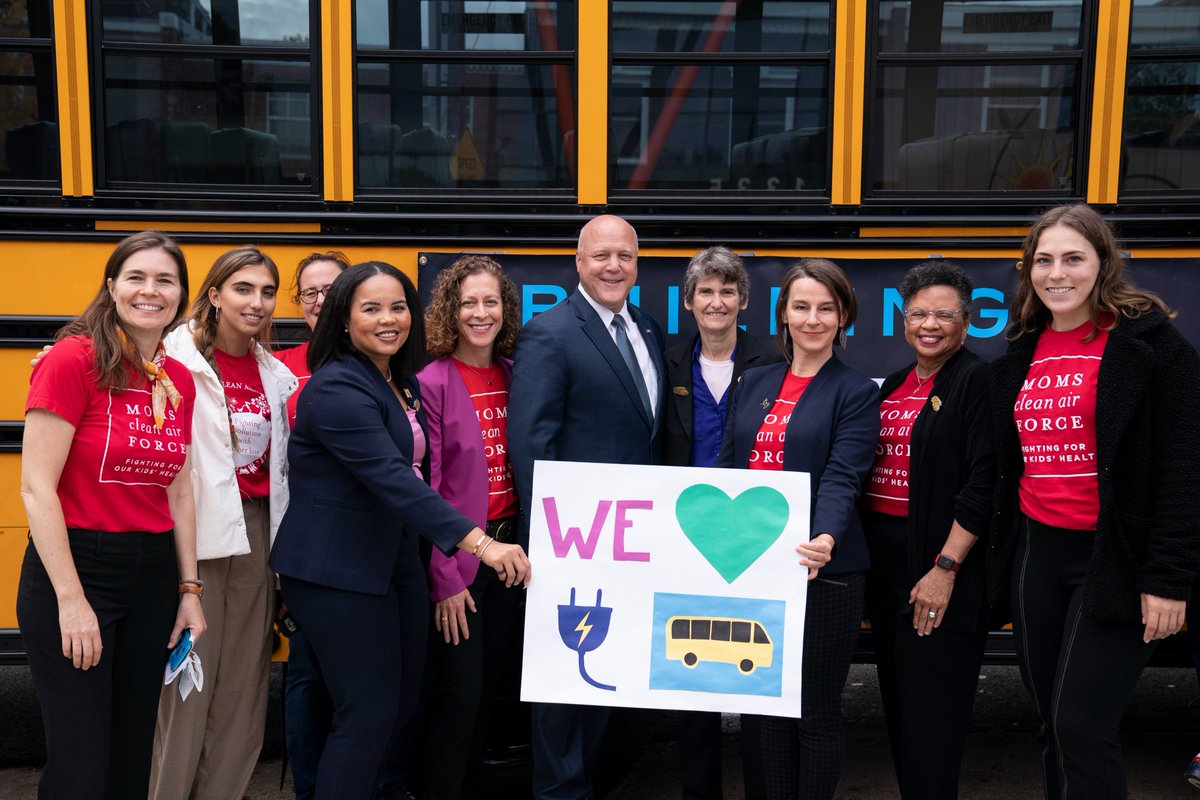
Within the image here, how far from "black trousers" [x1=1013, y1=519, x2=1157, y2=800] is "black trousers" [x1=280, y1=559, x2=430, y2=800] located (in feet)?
5.27

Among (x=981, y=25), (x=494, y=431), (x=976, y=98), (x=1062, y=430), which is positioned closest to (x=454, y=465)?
(x=494, y=431)

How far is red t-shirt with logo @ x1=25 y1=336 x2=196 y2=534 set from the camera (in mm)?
2309

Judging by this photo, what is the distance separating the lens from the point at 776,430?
2.94 metres

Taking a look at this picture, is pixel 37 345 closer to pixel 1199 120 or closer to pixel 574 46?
pixel 574 46

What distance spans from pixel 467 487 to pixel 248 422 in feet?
2.13

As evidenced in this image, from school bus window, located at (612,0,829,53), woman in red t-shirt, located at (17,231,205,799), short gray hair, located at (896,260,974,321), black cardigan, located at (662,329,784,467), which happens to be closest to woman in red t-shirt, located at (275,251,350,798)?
woman in red t-shirt, located at (17,231,205,799)

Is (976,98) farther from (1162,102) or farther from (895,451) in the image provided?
(895,451)

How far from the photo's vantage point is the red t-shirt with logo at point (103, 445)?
231 centimetres

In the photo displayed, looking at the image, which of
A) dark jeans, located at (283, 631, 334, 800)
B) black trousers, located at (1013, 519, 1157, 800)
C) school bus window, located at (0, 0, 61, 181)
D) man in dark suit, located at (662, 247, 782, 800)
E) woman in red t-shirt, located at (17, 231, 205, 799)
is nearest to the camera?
woman in red t-shirt, located at (17, 231, 205, 799)

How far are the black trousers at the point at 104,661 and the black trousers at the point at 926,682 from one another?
1.91 metres

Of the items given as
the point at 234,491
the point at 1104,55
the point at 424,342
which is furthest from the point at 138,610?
the point at 1104,55

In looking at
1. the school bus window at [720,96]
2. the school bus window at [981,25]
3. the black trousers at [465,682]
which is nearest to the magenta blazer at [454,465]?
the black trousers at [465,682]

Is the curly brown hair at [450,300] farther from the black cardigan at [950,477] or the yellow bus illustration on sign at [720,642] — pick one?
the black cardigan at [950,477]

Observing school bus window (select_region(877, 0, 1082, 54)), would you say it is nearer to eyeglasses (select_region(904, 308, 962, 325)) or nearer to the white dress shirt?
eyeglasses (select_region(904, 308, 962, 325))
